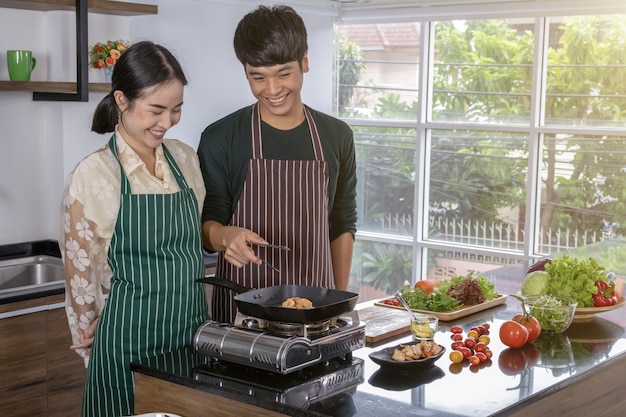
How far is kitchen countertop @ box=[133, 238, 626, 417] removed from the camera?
6.39ft

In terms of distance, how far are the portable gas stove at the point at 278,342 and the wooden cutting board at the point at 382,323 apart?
0.89 feet

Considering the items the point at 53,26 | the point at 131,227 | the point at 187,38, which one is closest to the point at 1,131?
the point at 53,26

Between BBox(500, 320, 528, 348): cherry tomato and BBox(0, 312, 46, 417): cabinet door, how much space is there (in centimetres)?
204

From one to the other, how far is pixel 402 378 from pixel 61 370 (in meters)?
2.07

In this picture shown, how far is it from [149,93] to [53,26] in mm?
2272

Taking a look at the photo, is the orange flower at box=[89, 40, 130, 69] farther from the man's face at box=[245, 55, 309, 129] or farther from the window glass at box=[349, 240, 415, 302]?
the window glass at box=[349, 240, 415, 302]

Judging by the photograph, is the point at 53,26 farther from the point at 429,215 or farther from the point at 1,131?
the point at 429,215

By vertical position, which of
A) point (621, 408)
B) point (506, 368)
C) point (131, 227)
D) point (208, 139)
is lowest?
point (621, 408)

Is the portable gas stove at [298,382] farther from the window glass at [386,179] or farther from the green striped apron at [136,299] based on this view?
the window glass at [386,179]

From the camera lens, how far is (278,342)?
6.72 feet

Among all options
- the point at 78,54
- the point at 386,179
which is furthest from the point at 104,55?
the point at 386,179

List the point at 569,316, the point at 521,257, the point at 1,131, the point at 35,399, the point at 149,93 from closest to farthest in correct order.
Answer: the point at 149,93 < the point at 569,316 < the point at 35,399 < the point at 1,131 < the point at 521,257

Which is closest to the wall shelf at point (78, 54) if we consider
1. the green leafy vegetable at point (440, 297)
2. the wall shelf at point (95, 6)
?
the wall shelf at point (95, 6)

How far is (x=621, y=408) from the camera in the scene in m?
2.76
